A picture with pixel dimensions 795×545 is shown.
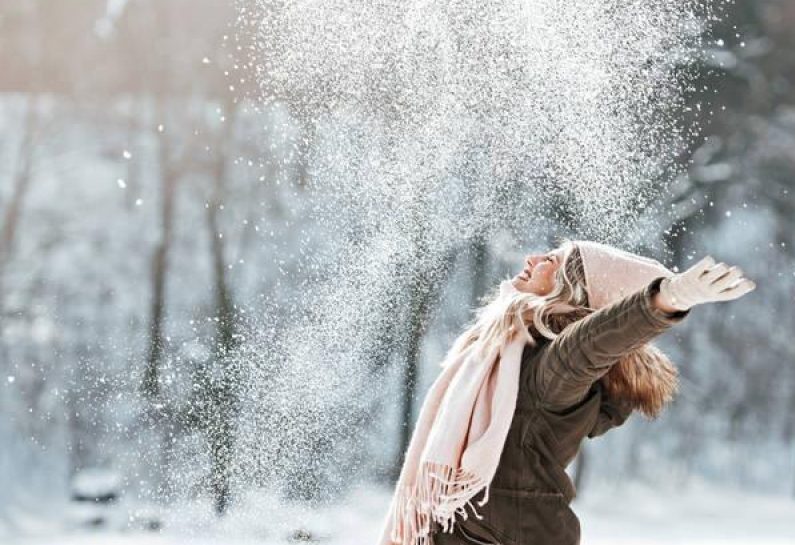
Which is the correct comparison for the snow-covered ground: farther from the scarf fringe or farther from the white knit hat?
the white knit hat

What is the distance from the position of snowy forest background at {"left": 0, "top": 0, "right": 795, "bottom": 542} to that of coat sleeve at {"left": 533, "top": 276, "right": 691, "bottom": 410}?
7.30ft

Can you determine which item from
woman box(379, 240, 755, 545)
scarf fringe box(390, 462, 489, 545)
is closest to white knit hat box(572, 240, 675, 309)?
woman box(379, 240, 755, 545)

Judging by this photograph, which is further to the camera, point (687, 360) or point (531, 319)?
point (687, 360)

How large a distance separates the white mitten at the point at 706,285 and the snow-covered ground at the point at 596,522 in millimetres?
2610

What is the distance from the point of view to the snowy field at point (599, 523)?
359 cm

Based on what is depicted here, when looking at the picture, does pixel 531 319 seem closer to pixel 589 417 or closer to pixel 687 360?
pixel 589 417

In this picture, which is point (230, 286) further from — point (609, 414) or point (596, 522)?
point (609, 414)

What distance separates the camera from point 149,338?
3658 millimetres

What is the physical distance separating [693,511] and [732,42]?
1.63 metres

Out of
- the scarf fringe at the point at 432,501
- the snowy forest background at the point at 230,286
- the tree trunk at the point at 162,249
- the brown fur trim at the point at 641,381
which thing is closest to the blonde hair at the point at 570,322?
the brown fur trim at the point at 641,381

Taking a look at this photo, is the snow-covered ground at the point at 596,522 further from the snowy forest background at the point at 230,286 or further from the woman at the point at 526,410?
the woman at the point at 526,410

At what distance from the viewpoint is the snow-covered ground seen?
3588 millimetres

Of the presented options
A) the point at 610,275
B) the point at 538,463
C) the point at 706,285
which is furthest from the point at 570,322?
the point at 706,285

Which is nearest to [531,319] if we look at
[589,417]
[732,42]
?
[589,417]
